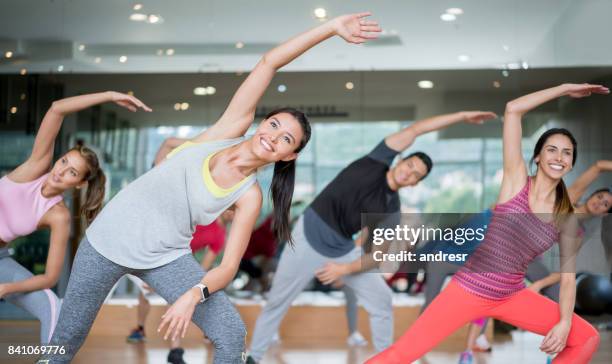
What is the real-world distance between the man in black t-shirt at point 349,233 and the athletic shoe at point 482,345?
1.29 meters

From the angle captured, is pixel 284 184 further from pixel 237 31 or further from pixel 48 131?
pixel 237 31

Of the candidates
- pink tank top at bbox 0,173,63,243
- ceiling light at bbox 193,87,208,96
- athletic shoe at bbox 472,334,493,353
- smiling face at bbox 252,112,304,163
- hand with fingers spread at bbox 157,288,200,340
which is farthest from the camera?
ceiling light at bbox 193,87,208,96

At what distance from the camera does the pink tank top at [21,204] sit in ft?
12.1

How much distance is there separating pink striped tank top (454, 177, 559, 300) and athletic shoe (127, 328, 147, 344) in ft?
9.98

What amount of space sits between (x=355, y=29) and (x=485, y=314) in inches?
47.8

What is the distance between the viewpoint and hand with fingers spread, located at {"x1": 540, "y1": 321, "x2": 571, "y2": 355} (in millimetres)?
2945

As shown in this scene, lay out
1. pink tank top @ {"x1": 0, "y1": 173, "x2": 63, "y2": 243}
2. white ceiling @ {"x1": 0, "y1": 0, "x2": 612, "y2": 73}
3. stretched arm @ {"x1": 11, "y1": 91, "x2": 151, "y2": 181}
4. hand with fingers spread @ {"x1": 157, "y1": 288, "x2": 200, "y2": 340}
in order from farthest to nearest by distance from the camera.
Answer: white ceiling @ {"x1": 0, "y1": 0, "x2": 612, "y2": 73}, pink tank top @ {"x1": 0, "y1": 173, "x2": 63, "y2": 243}, stretched arm @ {"x1": 11, "y1": 91, "x2": 151, "y2": 181}, hand with fingers spread @ {"x1": 157, "y1": 288, "x2": 200, "y2": 340}

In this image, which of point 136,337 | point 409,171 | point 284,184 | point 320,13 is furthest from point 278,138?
point 320,13

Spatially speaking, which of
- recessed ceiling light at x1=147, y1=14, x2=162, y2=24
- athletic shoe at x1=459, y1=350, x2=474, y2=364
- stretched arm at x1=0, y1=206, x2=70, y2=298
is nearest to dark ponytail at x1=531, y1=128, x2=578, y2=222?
athletic shoe at x1=459, y1=350, x2=474, y2=364

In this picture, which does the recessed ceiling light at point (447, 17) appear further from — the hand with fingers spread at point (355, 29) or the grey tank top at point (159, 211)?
the grey tank top at point (159, 211)

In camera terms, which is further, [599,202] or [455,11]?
[455,11]

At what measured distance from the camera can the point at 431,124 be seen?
4.25 m

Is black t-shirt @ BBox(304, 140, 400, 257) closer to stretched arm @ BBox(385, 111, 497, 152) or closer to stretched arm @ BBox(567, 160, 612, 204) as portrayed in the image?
stretched arm @ BBox(385, 111, 497, 152)

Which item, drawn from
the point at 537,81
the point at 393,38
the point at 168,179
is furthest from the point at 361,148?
the point at 168,179
